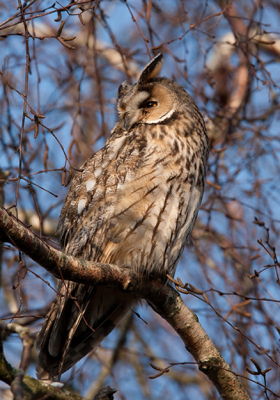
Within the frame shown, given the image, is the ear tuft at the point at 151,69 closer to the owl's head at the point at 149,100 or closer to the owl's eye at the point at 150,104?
the owl's head at the point at 149,100

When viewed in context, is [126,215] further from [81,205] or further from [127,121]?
[127,121]

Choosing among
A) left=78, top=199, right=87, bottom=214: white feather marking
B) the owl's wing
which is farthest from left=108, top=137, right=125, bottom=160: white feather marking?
left=78, top=199, right=87, bottom=214: white feather marking

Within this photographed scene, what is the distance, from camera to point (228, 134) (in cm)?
365

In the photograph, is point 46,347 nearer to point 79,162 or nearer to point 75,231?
point 75,231

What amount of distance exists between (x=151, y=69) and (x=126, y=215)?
3.26 feet

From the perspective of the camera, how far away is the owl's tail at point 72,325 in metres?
2.32

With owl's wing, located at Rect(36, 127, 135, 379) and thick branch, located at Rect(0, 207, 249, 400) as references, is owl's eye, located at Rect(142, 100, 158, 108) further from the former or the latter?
thick branch, located at Rect(0, 207, 249, 400)

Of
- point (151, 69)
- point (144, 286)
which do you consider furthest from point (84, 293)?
point (151, 69)

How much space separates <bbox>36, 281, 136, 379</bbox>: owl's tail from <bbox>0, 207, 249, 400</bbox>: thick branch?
0.31m

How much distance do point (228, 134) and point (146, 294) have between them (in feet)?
6.15

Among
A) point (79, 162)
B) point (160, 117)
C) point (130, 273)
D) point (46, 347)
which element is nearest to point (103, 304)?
point (46, 347)

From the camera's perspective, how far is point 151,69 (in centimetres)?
274

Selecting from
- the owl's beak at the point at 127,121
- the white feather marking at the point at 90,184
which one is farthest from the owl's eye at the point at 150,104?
the white feather marking at the point at 90,184

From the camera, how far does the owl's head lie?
8.86ft
